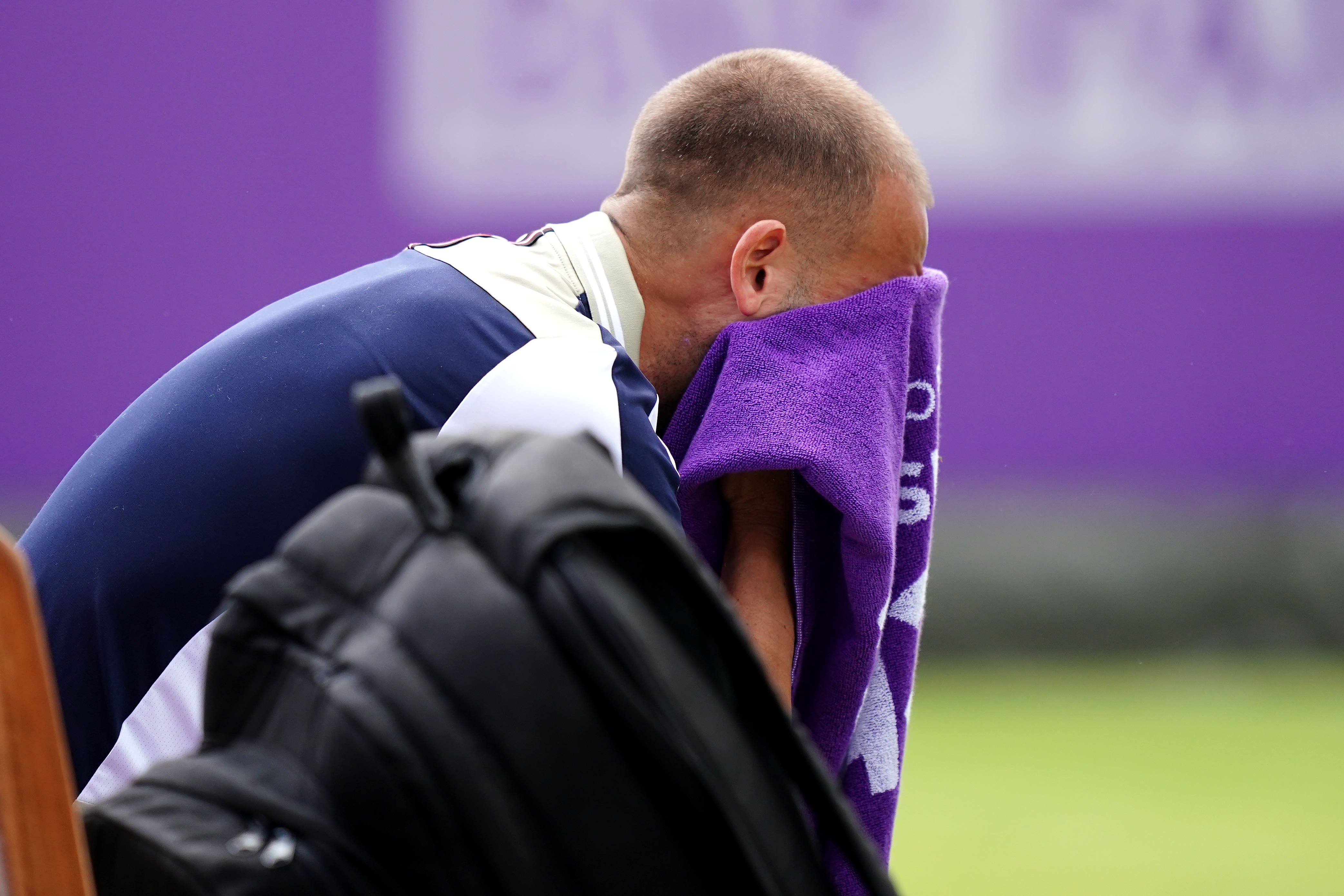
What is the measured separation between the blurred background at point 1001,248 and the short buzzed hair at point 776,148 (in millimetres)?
1580

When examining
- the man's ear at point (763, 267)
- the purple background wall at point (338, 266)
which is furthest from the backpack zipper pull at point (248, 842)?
the purple background wall at point (338, 266)

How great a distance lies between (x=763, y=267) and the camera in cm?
120

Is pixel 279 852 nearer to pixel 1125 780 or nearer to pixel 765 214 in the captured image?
pixel 765 214

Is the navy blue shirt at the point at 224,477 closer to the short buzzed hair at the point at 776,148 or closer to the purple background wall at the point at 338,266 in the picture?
the short buzzed hair at the point at 776,148

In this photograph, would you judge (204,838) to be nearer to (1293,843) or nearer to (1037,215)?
(1293,843)

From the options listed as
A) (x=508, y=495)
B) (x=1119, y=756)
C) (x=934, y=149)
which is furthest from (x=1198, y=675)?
(x=508, y=495)

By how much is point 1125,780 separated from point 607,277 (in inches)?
75.2

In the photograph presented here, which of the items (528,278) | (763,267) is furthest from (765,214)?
(528,278)

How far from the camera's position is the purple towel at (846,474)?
1012 mm

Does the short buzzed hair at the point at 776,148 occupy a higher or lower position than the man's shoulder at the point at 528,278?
higher

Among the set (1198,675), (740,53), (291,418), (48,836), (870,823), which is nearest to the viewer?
(48,836)

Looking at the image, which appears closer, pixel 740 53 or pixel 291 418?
pixel 291 418

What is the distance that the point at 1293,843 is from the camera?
2.25 m

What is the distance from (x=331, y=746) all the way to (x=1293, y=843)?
2266mm
